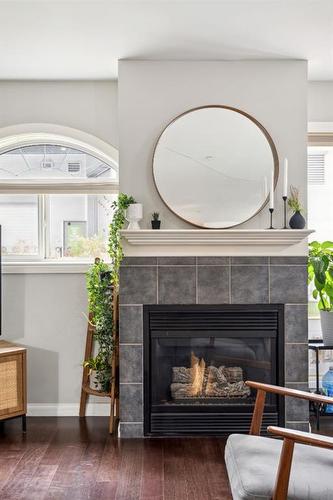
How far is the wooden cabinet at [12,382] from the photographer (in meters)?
3.99

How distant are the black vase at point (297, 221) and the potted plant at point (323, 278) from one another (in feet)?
1.70

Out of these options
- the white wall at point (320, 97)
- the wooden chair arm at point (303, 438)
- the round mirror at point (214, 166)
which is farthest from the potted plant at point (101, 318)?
the wooden chair arm at point (303, 438)

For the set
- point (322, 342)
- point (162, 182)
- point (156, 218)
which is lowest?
point (322, 342)

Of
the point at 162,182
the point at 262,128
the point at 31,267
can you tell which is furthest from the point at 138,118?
the point at 31,267

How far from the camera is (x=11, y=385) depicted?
4027mm

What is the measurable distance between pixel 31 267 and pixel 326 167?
253 cm

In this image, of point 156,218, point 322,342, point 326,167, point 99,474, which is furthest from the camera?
point 326,167

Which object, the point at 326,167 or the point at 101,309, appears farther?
the point at 326,167

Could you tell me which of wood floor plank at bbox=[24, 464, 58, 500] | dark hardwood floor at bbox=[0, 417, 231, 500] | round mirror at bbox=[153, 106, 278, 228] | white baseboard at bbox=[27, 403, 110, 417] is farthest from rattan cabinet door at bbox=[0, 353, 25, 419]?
round mirror at bbox=[153, 106, 278, 228]

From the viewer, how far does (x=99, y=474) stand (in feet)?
10.9

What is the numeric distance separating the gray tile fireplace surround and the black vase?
0.82ft

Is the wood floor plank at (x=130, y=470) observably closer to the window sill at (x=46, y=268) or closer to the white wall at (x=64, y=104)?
the window sill at (x=46, y=268)

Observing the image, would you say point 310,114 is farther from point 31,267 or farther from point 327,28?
point 31,267

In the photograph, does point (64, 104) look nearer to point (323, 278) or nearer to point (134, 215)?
point (134, 215)
